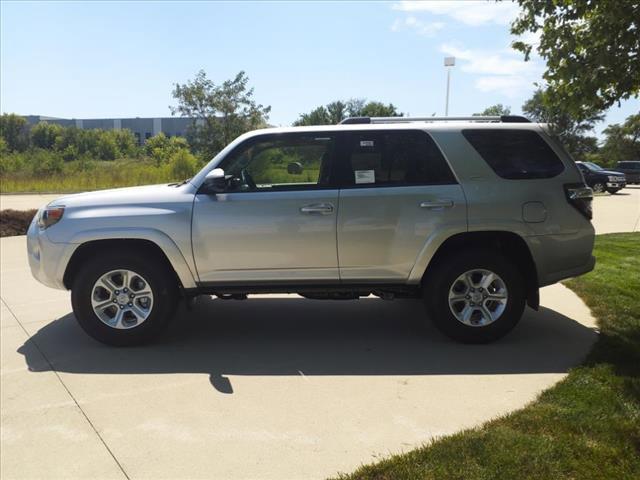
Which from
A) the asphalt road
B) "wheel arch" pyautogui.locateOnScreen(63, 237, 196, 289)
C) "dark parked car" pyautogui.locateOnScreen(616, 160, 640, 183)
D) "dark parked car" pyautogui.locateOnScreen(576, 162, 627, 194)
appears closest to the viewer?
the asphalt road

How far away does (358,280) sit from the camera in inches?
181

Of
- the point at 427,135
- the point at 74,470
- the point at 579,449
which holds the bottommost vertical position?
the point at 74,470

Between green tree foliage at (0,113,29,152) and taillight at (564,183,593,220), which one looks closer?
taillight at (564,183,593,220)

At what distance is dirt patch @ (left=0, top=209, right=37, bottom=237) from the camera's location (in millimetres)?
11125

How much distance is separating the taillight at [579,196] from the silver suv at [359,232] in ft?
0.04

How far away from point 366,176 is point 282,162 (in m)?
0.81

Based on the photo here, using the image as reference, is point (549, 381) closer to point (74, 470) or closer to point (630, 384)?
point (630, 384)

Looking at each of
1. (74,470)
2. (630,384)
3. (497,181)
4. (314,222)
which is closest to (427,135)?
(497,181)

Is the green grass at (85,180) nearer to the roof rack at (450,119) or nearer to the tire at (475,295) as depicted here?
the roof rack at (450,119)

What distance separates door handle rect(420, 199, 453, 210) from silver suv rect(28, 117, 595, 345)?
1 centimetres

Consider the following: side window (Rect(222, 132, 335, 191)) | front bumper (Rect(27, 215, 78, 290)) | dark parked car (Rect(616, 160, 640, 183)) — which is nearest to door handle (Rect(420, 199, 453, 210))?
side window (Rect(222, 132, 335, 191))

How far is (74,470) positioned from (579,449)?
108 inches

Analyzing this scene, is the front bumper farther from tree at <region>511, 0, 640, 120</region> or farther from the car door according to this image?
tree at <region>511, 0, 640, 120</region>

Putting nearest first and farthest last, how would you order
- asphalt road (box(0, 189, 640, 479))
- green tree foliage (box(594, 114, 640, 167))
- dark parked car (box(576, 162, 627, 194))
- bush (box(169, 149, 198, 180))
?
asphalt road (box(0, 189, 640, 479)) → dark parked car (box(576, 162, 627, 194)) → bush (box(169, 149, 198, 180)) → green tree foliage (box(594, 114, 640, 167))
